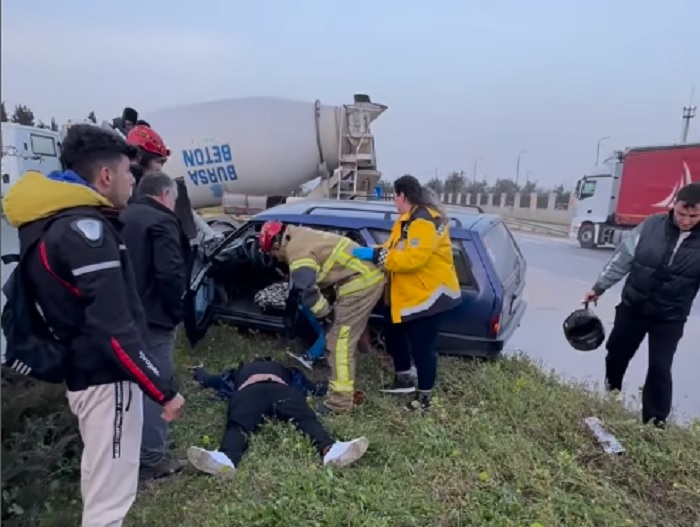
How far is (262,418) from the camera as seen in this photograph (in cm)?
337

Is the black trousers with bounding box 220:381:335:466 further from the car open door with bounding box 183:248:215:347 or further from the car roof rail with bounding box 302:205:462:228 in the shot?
the car roof rail with bounding box 302:205:462:228

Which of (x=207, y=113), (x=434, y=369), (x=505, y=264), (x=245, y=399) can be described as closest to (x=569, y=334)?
(x=505, y=264)

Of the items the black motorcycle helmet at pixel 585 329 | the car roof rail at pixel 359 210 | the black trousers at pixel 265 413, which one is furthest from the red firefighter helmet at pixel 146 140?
the black motorcycle helmet at pixel 585 329

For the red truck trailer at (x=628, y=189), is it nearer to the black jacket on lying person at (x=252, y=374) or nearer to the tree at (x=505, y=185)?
the black jacket on lying person at (x=252, y=374)

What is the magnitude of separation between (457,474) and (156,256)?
1.87 metres

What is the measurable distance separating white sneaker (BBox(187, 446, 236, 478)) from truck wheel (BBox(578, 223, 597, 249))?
17083mm

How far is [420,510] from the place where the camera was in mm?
2643

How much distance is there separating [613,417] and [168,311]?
2815 millimetres

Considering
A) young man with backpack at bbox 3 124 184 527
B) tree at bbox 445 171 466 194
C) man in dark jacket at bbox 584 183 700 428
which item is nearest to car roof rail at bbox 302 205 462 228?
man in dark jacket at bbox 584 183 700 428

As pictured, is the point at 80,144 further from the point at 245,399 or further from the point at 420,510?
the point at 420,510

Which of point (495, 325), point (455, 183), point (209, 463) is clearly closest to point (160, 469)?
point (209, 463)

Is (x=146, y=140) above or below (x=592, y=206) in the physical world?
above

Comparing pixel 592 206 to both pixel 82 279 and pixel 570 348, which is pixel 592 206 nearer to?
pixel 570 348

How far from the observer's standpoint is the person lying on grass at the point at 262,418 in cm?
295
